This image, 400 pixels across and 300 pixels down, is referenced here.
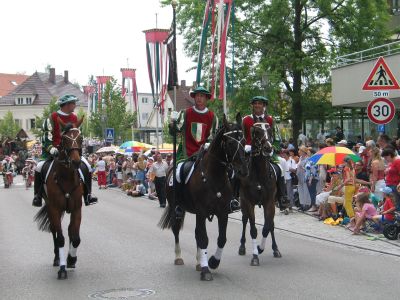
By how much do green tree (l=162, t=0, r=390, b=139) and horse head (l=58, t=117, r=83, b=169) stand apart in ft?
75.7

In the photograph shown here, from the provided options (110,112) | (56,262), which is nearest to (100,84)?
(110,112)

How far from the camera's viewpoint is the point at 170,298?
8383mm

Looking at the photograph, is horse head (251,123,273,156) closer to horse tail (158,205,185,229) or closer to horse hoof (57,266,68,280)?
horse tail (158,205,185,229)

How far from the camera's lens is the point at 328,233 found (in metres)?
15.1

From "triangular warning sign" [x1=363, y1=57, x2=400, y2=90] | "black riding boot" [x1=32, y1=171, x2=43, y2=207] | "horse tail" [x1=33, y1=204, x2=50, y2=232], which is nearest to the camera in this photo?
"black riding boot" [x1=32, y1=171, x2=43, y2=207]

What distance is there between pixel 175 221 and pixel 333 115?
2516 centimetres

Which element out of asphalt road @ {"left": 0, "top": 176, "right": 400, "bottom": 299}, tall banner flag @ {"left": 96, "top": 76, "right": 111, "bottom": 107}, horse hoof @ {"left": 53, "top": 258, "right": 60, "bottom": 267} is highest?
tall banner flag @ {"left": 96, "top": 76, "right": 111, "bottom": 107}

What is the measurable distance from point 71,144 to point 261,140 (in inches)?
121

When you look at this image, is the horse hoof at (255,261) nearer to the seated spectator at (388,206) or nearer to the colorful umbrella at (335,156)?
the seated spectator at (388,206)

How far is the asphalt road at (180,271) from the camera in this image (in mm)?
8727

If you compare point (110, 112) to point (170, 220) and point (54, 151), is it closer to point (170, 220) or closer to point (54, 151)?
point (170, 220)

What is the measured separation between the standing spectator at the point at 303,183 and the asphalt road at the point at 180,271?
4521 mm

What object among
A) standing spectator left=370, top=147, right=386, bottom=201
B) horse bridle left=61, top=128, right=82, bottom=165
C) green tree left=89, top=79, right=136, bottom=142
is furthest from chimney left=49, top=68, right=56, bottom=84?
horse bridle left=61, top=128, right=82, bottom=165

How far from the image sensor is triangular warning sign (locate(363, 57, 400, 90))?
561 inches
